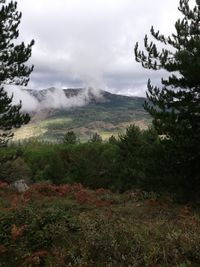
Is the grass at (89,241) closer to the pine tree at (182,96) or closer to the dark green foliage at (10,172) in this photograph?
the pine tree at (182,96)

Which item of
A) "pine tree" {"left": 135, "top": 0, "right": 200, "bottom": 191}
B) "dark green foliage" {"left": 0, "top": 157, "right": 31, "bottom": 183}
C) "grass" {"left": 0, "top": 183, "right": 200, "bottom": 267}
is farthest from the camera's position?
"dark green foliage" {"left": 0, "top": 157, "right": 31, "bottom": 183}

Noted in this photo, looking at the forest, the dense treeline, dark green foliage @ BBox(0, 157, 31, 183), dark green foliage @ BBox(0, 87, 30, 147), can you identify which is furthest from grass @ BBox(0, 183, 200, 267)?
dark green foliage @ BBox(0, 157, 31, 183)

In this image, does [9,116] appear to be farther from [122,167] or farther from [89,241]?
[122,167]

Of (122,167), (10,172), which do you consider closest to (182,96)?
(10,172)

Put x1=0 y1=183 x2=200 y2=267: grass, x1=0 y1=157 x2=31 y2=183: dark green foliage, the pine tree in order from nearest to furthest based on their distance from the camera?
x1=0 y1=183 x2=200 y2=267: grass < the pine tree < x1=0 y1=157 x2=31 y2=183: dark green foliage

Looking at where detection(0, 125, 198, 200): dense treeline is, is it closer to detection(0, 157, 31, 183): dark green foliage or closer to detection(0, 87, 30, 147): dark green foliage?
detection(0, 157, 31, 183): dark green foliage

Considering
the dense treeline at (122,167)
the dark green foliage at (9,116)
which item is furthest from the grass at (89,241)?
the dark green foliage at (9,116)


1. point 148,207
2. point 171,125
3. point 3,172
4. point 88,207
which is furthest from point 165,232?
point 3,172

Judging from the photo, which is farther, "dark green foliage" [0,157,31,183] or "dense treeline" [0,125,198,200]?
"dark green foliage" [0,157,31,183]

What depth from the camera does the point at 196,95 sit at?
18203 mm

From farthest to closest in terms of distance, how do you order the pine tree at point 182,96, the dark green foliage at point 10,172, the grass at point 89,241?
the dark green foliage at point 10,172 < the pine tree at point 182,96 < the grass at point 89,241

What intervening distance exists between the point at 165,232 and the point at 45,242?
2.80 m

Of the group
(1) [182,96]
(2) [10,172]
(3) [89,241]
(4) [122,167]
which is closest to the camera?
(3) [89,241]

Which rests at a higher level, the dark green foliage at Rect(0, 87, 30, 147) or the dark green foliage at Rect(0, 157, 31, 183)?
the dark green foliage at Rect(0, 87, 30, 147)
